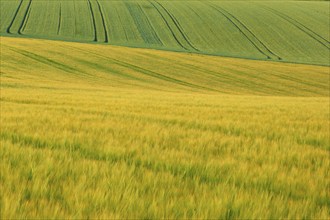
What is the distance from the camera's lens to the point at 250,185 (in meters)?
3.34

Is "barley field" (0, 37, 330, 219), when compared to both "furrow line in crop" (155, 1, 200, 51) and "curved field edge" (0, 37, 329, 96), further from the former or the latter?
"furrow line in crop" (155, 1, 200, 51)

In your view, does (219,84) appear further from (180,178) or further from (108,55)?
(180,178)

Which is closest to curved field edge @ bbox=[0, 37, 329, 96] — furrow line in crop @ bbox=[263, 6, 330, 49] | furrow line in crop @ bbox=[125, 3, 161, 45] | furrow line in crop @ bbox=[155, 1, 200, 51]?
furrow line in crop @ bbox=[155, 1, 200, 51]

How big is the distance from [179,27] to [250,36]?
518 inches

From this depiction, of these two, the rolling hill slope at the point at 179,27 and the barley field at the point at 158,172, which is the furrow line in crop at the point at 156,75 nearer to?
the rolling hill slope at the point at 179,27

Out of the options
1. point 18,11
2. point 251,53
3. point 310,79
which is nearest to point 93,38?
point 18,11

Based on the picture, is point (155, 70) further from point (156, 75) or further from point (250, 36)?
point (250, 36)

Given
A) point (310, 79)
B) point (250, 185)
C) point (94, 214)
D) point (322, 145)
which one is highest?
point (94, 214)

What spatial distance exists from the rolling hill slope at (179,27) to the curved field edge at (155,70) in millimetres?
10027

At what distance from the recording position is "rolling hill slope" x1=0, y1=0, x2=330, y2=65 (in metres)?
61.6

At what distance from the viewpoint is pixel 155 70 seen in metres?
43.2

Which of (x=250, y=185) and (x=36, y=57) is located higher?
(x=250, y=185)

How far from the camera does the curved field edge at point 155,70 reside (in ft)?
121

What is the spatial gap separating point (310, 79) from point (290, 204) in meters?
46.0
